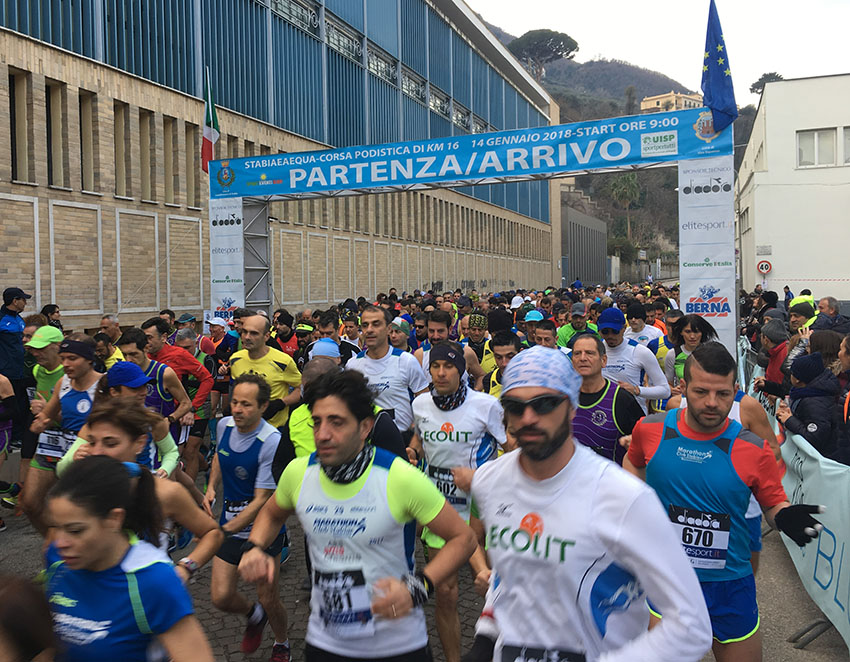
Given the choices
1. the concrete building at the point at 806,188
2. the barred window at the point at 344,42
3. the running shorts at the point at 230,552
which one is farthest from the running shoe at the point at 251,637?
the concrete building at the point at 806,188

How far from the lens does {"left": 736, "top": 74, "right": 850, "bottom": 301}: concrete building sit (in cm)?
3416

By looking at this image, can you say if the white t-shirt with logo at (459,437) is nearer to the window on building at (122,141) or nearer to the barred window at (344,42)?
the window on building at (122,141)

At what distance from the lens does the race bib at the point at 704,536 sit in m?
3.65

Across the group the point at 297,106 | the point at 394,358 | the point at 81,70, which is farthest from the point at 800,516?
the point at 297,106

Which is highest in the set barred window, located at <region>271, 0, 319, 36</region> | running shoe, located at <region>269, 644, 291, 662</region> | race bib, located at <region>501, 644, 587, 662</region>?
barred window, located at <region>271, 0, 319, 36</region>

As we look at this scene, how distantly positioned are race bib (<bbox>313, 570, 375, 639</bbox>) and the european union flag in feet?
35.9

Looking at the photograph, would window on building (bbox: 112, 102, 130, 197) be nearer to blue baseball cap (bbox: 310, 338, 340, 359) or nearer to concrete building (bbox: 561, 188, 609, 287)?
blue baseball cap (bbox: 310, 338, 340, 359)

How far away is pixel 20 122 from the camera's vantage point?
56.9 ft

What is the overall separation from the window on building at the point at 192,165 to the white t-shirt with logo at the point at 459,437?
18728 millimetres

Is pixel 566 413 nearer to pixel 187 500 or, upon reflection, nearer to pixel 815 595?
pixel 187 500

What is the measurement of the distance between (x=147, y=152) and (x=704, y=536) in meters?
20.2

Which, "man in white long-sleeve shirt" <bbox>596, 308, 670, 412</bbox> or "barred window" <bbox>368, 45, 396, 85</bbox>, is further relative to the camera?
"barred window" <bbox>368, 45, 396, 85</bbox>

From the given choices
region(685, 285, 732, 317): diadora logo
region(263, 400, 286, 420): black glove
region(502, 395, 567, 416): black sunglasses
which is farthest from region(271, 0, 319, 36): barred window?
region(502, 395, 567, 416): black sunglasses

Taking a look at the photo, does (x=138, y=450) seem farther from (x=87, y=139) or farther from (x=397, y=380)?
(x=87, y=139)
